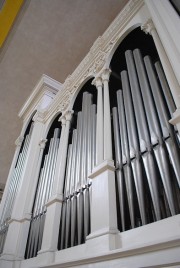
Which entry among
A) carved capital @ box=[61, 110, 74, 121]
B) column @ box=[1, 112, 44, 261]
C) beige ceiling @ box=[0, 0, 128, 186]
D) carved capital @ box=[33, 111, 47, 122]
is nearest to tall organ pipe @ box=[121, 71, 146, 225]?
carved capital @ box=[61, 110, 74, 121]

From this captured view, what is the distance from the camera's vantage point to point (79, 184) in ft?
9.21

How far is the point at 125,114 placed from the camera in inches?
108

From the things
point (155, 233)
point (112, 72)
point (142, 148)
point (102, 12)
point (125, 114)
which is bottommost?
point (155, 233)

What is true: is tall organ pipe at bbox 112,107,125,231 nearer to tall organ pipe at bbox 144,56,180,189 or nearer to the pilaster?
the pilaster

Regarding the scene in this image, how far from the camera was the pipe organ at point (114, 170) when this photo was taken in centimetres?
172

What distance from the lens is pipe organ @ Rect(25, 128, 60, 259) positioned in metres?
3.25

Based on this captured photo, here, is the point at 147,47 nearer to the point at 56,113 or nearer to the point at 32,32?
the point at 56,113

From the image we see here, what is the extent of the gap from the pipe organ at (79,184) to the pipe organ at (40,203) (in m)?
0.52

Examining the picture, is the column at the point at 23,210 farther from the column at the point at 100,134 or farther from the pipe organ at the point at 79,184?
the column at the point at 100,134

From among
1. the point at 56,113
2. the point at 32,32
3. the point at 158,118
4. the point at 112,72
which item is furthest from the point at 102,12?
the point at 158,118

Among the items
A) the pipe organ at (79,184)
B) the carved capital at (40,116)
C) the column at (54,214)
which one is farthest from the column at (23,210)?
the pipe organ at (79,184)

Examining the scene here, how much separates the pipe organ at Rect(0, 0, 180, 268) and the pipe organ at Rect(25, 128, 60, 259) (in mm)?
17

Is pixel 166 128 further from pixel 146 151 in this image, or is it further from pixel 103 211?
pixel 103 211

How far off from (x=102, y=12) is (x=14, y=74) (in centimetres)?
302
